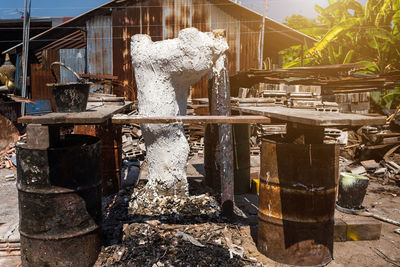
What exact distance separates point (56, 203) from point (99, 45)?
452 inches

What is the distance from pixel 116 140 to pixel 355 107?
29.7 ft

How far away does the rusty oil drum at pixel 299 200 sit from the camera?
11.4 feet

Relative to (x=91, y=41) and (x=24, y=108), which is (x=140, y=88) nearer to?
(x=24, y=108)

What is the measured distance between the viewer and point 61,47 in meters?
13.9

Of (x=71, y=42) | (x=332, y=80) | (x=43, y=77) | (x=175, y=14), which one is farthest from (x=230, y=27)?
(x=43, y=77)

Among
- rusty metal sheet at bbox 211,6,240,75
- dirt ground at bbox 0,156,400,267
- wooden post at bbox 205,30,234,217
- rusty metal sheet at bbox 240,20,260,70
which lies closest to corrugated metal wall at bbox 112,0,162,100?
rusty metal sheet at bbox 211,6,240,75

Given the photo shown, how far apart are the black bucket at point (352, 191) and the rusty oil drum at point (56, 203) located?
162 inches

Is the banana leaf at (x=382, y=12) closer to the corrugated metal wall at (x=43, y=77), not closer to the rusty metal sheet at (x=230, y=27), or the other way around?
the rusty metal sheet at (x=230, y=27)

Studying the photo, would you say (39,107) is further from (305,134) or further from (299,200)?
(299,200)

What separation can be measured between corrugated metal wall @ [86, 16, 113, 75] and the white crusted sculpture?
9.17 m

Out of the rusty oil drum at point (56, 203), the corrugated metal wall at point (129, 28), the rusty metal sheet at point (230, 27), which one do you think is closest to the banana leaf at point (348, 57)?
the rusty metal sheet at point (230, 27)

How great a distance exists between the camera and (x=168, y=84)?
191 inches

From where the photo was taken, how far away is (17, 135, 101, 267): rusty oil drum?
3.19 metres

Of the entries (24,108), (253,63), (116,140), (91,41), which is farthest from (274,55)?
(116,140)
